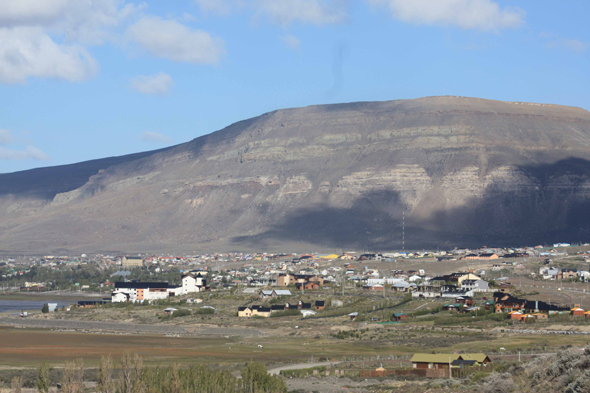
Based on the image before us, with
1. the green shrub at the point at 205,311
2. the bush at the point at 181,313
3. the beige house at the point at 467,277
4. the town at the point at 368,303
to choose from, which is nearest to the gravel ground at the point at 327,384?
the town at the point at 368,303

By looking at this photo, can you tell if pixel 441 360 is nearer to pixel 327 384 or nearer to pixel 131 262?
pixel 327 384

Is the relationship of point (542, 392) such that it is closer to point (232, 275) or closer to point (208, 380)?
point (208, 380)

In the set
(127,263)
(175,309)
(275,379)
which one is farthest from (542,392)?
(127,263)

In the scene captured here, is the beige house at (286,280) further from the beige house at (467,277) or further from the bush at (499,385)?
the bush at (499,385)

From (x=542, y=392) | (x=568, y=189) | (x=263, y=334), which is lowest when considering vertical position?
(x=263, y=334)

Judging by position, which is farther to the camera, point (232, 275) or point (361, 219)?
point (361, 219)

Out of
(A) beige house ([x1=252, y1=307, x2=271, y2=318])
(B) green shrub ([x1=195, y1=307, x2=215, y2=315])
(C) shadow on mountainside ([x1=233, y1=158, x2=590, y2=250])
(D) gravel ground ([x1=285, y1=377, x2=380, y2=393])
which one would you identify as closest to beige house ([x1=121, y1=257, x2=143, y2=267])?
(C) shadow on mountainside ([x1=233, y1=158, x2=590, y2=250])
